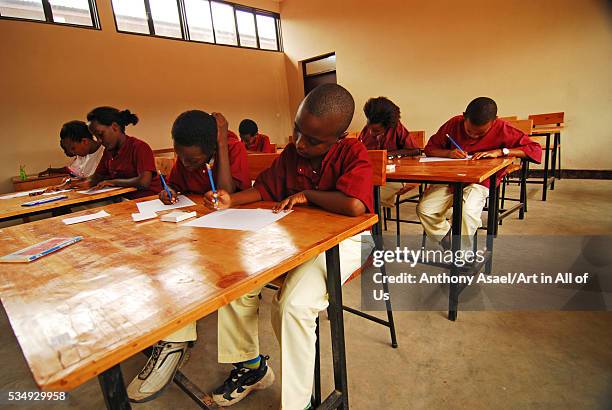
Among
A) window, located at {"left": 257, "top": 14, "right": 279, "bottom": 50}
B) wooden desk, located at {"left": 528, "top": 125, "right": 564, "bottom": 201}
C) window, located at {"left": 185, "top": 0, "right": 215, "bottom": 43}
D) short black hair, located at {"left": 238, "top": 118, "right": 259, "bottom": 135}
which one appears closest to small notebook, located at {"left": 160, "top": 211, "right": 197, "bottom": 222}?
wooden desk, located at {"left": 528, "top": 125, "right": 564, "bottom": 201}

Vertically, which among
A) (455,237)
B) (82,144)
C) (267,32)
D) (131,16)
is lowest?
(455,237)

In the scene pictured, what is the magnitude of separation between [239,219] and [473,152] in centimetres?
174

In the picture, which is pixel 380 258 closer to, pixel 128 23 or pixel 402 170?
pixel 402 170

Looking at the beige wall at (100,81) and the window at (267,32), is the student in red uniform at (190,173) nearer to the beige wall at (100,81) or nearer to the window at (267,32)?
the beige wall at (100,81)

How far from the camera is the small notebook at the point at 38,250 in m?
0.80

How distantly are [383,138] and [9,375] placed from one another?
269cm

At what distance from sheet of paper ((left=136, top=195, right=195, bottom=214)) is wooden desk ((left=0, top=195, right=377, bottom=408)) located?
23 cm

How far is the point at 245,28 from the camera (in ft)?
23.0

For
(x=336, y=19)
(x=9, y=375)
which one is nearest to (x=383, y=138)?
(x=9, y=375)

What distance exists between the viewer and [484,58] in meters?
4.79

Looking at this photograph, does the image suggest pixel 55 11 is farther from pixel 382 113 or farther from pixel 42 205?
pixel 382 113

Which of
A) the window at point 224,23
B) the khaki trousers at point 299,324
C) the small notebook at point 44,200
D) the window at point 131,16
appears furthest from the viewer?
the window at point 224,23

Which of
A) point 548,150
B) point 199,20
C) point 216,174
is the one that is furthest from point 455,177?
point 199,20

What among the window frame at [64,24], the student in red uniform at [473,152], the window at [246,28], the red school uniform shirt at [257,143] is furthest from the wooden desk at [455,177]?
the window at [246,28]
